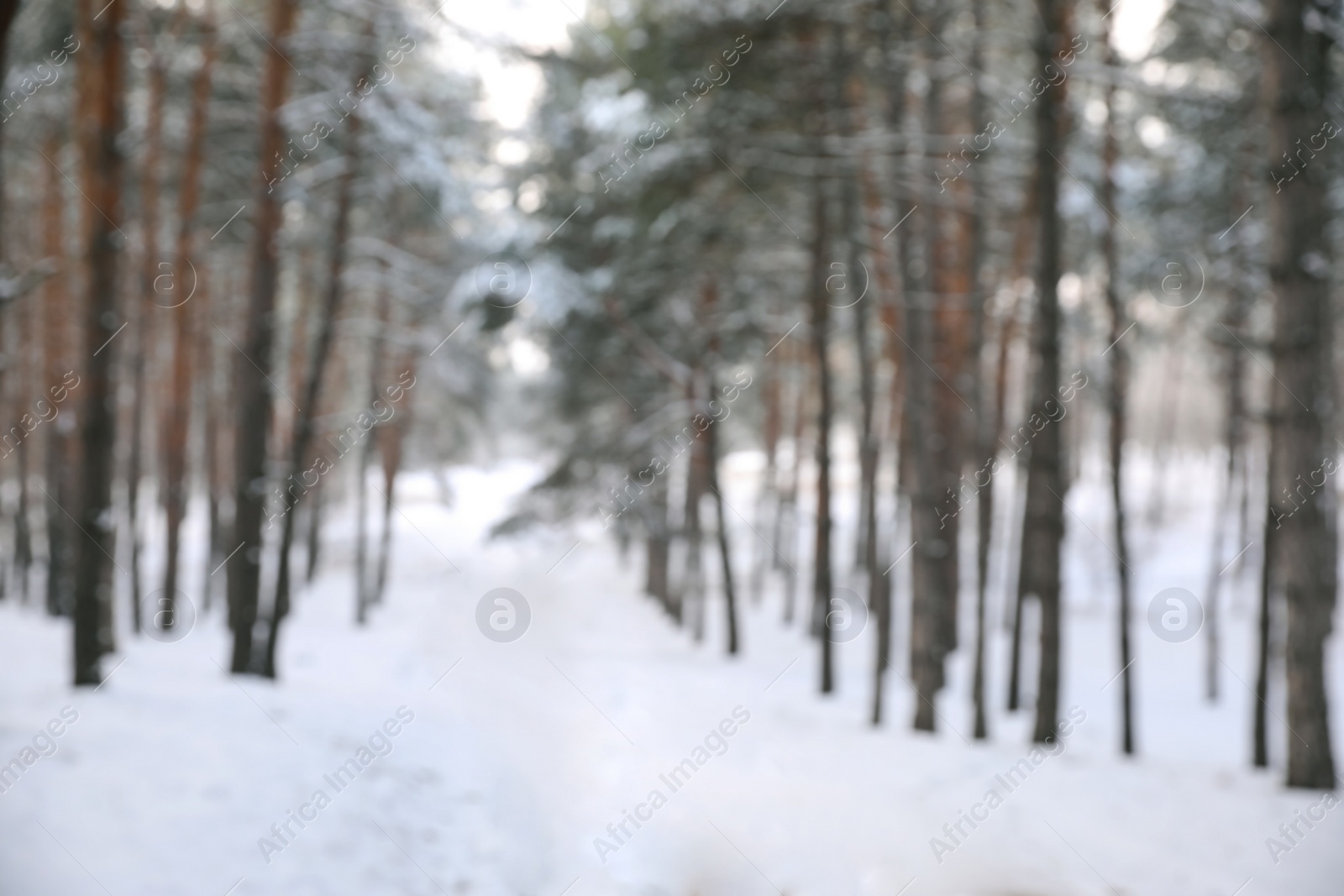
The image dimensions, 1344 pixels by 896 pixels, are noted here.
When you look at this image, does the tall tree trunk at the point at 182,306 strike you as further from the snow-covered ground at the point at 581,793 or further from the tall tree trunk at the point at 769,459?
the tall tree trunk at the point at 769,459

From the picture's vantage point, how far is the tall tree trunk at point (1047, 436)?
23.1 ft

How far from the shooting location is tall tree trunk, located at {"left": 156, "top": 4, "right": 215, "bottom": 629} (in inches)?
369

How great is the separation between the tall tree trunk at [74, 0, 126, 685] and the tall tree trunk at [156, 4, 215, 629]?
9.41 ft

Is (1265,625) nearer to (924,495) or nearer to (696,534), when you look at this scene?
(924,495)

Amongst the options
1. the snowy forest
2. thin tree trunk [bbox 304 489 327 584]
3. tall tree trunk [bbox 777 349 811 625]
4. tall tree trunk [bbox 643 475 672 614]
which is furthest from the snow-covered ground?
thin tree trunk [bbox 304 489 327 584]

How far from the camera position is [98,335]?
5.89 meters

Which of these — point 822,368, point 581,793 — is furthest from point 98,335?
point 822,368

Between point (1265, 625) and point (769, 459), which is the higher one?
point (769, 459)

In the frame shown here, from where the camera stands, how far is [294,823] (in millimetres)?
4875

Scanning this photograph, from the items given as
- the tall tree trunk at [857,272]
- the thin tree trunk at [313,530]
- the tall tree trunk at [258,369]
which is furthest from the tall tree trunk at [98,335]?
the thin tree trunk at [313,530]

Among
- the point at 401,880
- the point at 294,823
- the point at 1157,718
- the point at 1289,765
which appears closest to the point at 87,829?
the point at 294,823

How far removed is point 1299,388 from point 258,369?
8863 millimetres

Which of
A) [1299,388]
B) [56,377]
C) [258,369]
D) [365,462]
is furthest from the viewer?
[365,462]

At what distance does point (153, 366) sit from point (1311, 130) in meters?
20.1
